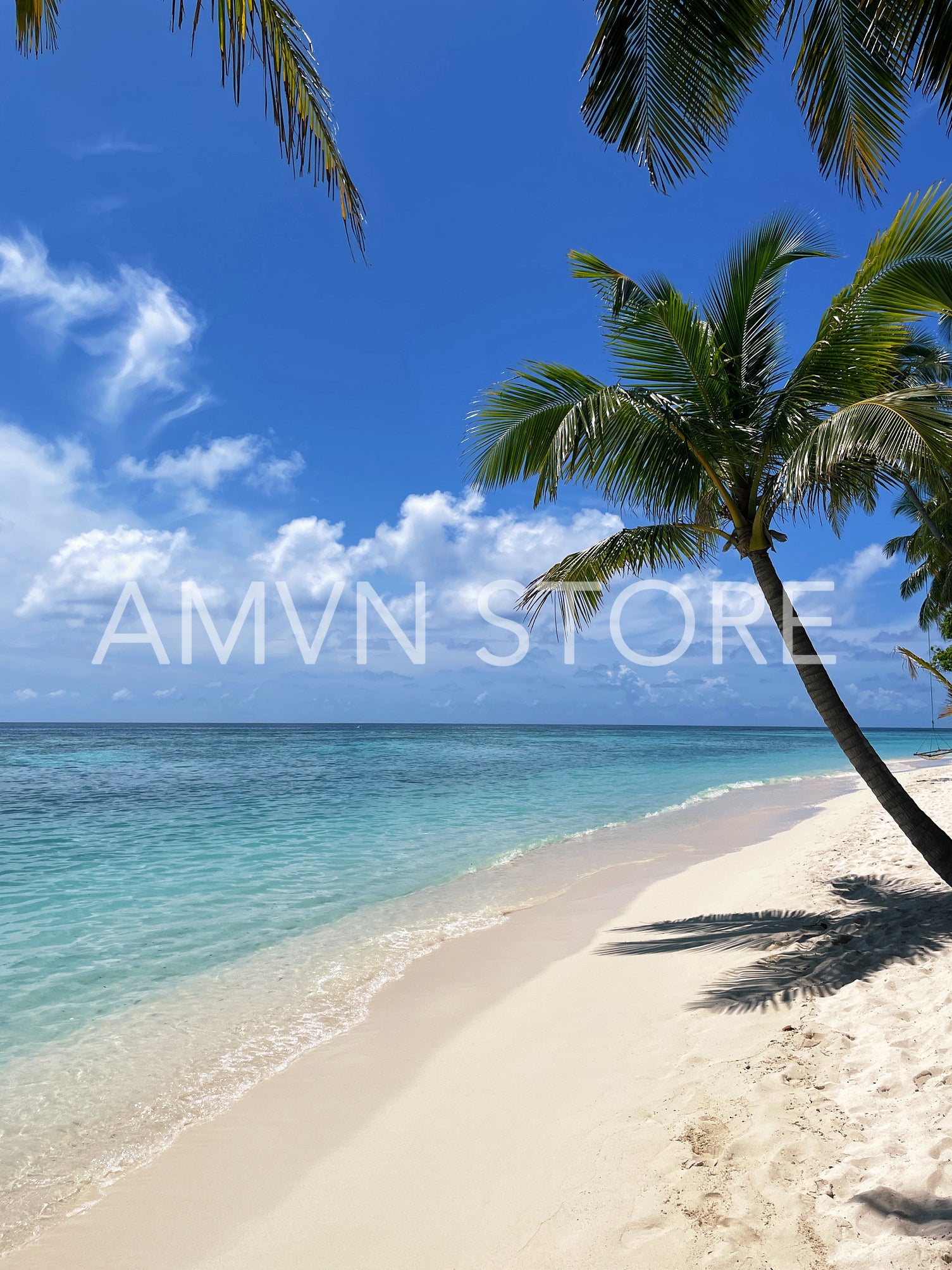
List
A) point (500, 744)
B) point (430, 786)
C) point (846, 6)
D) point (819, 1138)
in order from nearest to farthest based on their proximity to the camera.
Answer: point (819, 1138) < point (846, 6) < point (430, 786) < point (500, 744)

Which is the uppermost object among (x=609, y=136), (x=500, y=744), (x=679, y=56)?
(x=679, y=56)

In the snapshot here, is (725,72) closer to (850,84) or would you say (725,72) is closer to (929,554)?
(850,84)

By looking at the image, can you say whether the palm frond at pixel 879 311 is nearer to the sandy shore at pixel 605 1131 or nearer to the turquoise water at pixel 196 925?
the sandy shore at pixel 605 1131

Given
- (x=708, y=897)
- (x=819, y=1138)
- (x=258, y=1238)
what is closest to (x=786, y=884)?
(x=708, y=897)

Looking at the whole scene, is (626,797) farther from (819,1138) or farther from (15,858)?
(819,1138)

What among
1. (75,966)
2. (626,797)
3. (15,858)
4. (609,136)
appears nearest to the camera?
(609,136)

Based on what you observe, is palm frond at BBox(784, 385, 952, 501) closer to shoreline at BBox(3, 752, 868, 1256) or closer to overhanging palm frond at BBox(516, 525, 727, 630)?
overhanging palm frond at BBox(516, 525, 727, 630)

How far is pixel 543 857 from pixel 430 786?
11272mm

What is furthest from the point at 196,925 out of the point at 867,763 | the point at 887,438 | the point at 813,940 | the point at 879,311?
the point at 879,311

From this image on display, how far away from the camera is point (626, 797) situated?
731 inches

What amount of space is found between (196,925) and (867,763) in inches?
255

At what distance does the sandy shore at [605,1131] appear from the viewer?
93.4 inches

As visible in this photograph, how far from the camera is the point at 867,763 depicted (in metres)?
5.45

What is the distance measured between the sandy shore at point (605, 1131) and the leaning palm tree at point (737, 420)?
2.17m
